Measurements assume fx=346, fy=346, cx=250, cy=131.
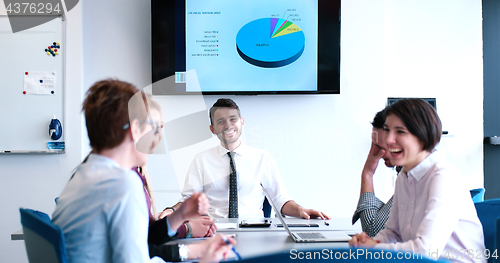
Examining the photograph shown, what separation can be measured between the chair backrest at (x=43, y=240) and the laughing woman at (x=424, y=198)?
1026mm

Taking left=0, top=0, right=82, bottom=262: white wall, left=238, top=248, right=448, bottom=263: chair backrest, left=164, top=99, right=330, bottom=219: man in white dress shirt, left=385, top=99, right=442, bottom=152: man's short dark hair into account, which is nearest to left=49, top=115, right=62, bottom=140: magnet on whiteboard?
left=0, top=0, right=82, bottom=262: white wall

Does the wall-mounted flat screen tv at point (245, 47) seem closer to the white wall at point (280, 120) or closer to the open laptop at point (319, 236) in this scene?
the white wall at point (280, 120)

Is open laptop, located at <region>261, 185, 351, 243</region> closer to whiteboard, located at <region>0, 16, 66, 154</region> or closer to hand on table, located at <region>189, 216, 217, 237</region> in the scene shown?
hand on table, located at <region>189, 216, 217, 237</region>

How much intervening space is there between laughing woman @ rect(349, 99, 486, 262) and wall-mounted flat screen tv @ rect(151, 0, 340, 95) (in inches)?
63.1

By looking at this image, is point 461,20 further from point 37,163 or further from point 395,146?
point 37,163

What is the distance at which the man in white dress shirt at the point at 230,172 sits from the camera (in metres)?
2.43

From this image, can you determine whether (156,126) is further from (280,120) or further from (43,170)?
(43,170)

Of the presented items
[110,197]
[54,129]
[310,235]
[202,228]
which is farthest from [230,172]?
[54,129]

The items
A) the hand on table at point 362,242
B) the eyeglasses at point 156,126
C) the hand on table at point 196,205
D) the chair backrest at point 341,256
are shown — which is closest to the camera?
the chair backrest at point 341,256

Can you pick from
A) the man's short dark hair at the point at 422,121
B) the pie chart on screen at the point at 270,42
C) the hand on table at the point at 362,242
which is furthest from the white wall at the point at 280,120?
the hand on table at the point at 362,242

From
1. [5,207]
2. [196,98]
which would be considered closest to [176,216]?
[196,98]

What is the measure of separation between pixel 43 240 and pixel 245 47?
2405 millimetres

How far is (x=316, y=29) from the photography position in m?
3.07

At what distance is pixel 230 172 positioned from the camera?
2.45 metres
